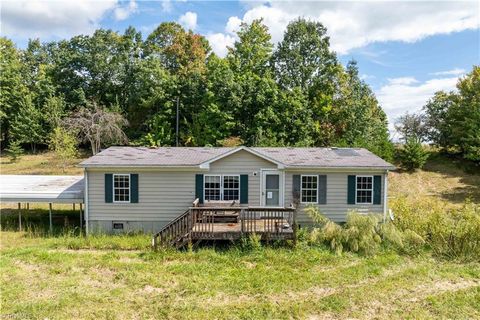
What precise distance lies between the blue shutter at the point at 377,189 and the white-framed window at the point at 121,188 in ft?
31.4

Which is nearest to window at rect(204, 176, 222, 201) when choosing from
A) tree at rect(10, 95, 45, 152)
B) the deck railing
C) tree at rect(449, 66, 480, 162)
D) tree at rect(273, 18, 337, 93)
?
the deck railing

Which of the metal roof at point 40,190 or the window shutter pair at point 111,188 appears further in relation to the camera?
the metal roof at point 40,190

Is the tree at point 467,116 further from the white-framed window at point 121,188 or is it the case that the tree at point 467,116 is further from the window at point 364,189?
the white-framed window at point 121,188

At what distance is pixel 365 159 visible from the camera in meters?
14.0

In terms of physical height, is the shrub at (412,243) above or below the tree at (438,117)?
below

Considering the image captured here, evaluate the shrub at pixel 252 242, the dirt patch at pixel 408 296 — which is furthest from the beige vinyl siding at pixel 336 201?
the dirt patch at pixel 408 296

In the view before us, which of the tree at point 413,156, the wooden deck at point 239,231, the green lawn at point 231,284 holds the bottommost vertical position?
the green lawn at point 231,284

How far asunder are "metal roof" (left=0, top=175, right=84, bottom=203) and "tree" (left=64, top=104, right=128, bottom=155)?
1305 centimetres

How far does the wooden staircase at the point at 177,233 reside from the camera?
36.5 feet

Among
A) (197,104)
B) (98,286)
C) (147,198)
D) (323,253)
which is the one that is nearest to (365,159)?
(323,253)

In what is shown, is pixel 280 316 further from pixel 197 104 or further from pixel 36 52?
pixel 36 52

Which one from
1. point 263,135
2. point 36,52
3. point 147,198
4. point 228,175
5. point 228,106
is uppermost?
point 36,52

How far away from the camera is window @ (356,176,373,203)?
13320 mm

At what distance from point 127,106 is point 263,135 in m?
15.8
